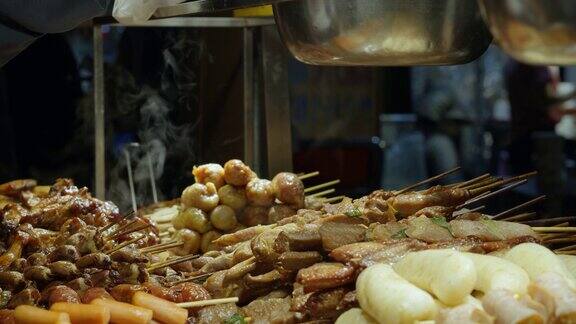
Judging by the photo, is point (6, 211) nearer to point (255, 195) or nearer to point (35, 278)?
point (35, 278)

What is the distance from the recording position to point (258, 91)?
19.6 feet

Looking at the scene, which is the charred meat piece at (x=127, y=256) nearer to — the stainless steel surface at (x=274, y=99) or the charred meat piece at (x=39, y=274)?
the charred meat piece at (x=39, y=274)

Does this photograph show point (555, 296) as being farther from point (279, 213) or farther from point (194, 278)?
point (279, 213)

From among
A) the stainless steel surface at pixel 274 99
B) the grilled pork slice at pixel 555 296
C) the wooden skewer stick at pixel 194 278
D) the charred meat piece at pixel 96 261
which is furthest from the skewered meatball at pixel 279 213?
the grilled pork slice at pixel 555 296

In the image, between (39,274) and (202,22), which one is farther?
(202,22)

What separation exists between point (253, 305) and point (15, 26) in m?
1.81

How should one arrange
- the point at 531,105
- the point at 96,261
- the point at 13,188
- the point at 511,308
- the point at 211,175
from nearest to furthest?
the point at 511,308 → the point at 96,261 → the point at 211,175 → the point at 13,188 → the point at 531,105

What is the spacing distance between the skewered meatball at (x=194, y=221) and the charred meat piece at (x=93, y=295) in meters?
1.21

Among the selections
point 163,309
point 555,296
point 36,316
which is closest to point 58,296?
point 36,316

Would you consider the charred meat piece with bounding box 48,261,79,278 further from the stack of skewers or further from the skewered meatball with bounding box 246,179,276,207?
the skewered meatball with bounding box 246,179,276,207

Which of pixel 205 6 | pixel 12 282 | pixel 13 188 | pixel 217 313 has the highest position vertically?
pixel 205 6

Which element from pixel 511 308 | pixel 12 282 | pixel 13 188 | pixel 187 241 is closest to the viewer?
pixel 511 308

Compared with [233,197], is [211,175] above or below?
above

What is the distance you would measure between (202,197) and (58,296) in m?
1.50
